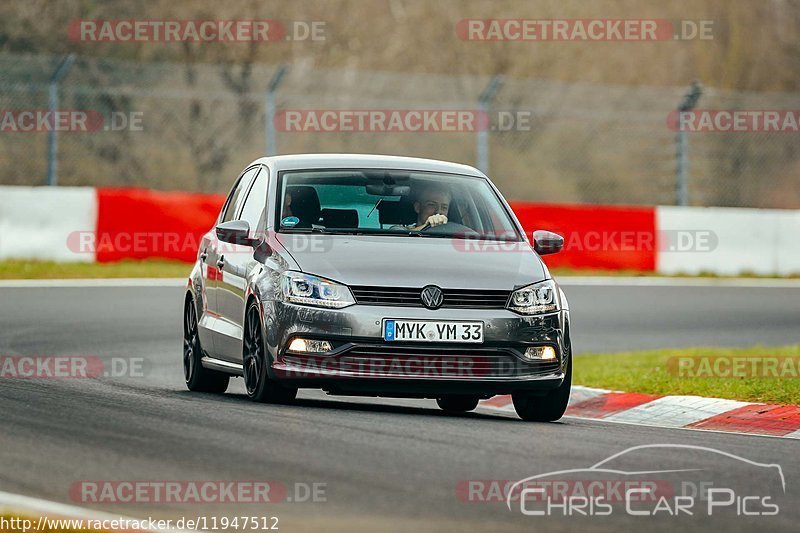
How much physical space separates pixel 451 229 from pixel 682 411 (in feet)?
7.14

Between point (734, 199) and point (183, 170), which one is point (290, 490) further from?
point (734, 199)

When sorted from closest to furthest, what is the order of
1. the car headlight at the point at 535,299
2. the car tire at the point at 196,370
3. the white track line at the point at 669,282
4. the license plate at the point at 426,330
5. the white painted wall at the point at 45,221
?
the license plate at the point at 426,330
the car headlight at the point at 535,299
the car tire at the point at 196,370
the white painted wall at the point at 45,221
the white track line at the point at 669,282

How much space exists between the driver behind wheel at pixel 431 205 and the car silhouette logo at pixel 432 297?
996 mm

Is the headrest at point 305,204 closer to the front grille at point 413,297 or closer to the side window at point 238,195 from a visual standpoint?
the side window at point 238,195

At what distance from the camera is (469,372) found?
9.98 m

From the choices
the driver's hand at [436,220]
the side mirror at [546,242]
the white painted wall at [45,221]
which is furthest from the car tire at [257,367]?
the white painted wall at [45,221]

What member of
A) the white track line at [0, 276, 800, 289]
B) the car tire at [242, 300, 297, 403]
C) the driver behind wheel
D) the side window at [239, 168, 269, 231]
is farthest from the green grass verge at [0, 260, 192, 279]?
the car tire at [242, 300, 297, 403]

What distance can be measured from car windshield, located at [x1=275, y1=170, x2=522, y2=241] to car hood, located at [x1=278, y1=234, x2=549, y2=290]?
0.22 meters

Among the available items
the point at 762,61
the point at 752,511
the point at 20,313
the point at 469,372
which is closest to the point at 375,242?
the point at 469,372

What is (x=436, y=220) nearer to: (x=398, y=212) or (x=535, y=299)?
(x=398, y=212)

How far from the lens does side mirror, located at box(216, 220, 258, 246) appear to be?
10781 mm

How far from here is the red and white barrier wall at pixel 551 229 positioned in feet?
74.0

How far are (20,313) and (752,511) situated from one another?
1169cm

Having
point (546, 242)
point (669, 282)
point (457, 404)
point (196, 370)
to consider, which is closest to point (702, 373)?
point (457, 404)
